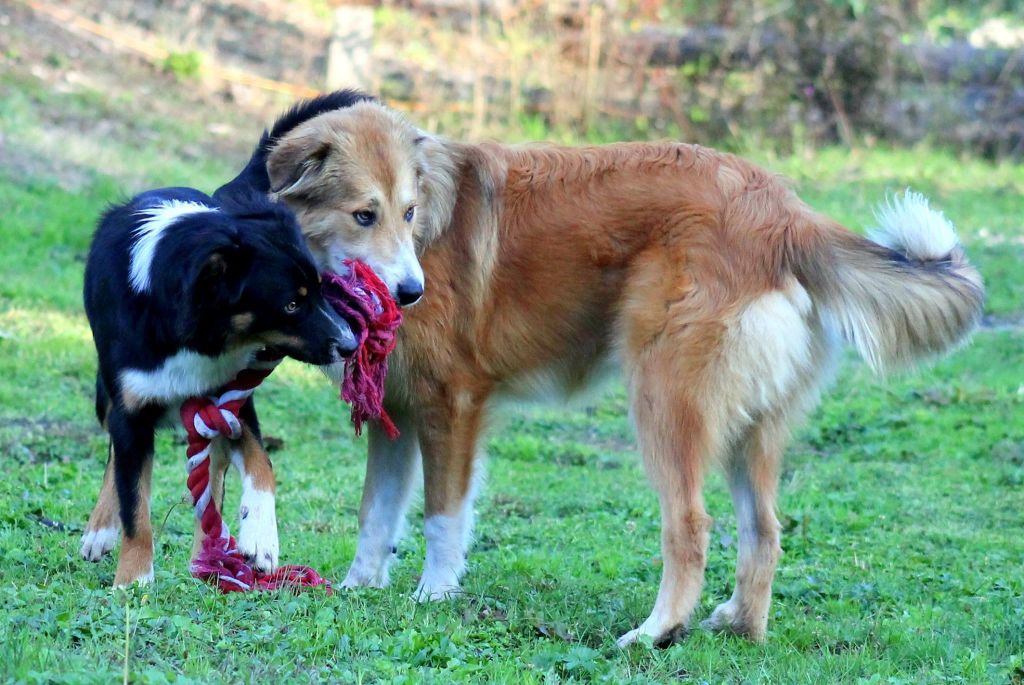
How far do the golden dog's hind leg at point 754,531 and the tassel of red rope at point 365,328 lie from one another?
151 centimetres

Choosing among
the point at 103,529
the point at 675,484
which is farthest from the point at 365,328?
the point at 103,529

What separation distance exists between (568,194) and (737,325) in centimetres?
100

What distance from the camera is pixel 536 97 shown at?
16891 millimetres

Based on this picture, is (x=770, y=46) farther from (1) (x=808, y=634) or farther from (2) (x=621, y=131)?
(1) (x=808, y=634)

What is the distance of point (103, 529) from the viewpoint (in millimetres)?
5492

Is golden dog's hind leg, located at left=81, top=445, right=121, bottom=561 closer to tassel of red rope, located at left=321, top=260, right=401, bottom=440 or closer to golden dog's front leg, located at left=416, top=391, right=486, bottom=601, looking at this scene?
tassel of red rope, located at left=321, top=260, right=401, bottom=440

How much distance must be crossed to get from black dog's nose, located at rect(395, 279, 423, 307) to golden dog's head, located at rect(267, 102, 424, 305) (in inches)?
7.4

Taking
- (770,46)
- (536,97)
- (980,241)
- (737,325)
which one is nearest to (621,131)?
(536,97)

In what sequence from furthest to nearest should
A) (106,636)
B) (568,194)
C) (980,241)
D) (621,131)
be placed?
(621,131) → (980,241) → (568,194) → (106,636)

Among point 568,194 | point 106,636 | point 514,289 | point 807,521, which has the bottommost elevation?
point 807,521

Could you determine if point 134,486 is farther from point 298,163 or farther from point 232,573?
point 298,163

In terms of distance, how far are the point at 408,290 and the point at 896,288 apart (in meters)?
1.95

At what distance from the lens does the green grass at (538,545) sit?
415cm

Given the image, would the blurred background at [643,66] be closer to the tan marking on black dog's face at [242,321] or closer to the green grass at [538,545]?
the green grass at [538,545]
